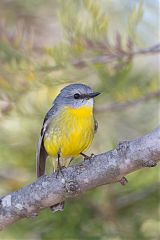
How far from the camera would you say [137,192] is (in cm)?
386

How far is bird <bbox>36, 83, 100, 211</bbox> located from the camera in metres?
3.21

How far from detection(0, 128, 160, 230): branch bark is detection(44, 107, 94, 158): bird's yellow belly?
1.64 feet

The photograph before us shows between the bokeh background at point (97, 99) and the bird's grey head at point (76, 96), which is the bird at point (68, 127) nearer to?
the bird's grey head at point (76, 96)

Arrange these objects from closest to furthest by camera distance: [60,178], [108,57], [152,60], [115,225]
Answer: [60,178] < [108,57] < [115,225] < [152,60]

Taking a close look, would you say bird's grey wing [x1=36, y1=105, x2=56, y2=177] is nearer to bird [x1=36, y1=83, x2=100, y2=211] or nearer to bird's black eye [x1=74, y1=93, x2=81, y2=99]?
bird [x1=36, y1=83, x2=100, y2=211]

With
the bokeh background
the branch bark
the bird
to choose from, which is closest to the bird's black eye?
the bird

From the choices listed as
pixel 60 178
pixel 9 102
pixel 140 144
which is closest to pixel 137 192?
pixel 9 102

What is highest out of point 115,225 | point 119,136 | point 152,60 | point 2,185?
point 152,60

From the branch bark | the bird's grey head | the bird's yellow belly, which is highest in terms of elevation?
the bird's grey head

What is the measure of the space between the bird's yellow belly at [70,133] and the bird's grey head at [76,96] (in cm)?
5

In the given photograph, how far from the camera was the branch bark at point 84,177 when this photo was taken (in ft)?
7.77

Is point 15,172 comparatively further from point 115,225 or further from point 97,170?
point 97,170

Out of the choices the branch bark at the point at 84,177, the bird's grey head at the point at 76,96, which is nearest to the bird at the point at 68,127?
the bird's grey head at the point at 76,96

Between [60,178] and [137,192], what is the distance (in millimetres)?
1280
